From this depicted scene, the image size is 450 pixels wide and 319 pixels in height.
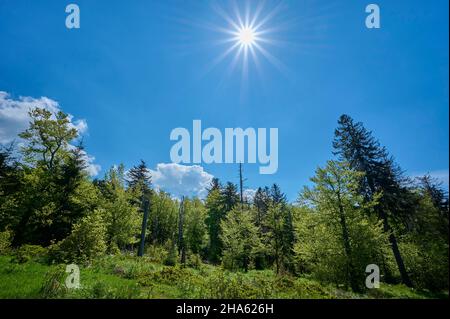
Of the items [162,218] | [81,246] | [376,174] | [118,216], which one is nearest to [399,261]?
[376,174]

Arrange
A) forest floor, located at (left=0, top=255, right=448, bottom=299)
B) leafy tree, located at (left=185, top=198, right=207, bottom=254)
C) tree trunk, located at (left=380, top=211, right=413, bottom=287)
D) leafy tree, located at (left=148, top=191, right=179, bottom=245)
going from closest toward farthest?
forest floor, located at (left=0, top=255, right=448, bottom=299) → tree trunk, located at (left=380, top=211, right=413, bottom=287) → leafy tree, located at (left=185, top=198, right=207, bottom=254) → leafy tree, located at (left=148, top=191, right=179, bottom=245)

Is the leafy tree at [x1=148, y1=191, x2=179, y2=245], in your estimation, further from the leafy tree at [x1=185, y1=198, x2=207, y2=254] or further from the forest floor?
the forest floor

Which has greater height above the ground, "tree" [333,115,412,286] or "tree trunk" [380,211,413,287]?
"tree" [333,115,412,286]

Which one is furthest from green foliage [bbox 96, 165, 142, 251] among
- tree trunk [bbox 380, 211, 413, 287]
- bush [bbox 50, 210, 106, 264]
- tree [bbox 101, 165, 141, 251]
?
tree trunk [bbox 380, 211, 413, 287]

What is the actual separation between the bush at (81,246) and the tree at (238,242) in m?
13.3

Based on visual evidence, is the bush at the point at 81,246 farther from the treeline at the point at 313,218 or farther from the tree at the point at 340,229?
the tree at the point at 340,229

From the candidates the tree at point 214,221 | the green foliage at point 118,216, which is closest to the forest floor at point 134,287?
the green foliage at point 118,216

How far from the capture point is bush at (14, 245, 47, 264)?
11831 mm

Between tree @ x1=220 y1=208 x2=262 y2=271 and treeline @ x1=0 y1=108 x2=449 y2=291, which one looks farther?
tree @ x1=220 y1=208 x2=262 y2=271

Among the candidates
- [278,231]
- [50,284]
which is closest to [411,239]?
[278,231]

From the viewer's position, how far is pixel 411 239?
18.2 m

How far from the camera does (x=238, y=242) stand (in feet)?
81.3

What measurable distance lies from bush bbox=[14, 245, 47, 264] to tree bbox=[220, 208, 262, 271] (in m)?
16.0
